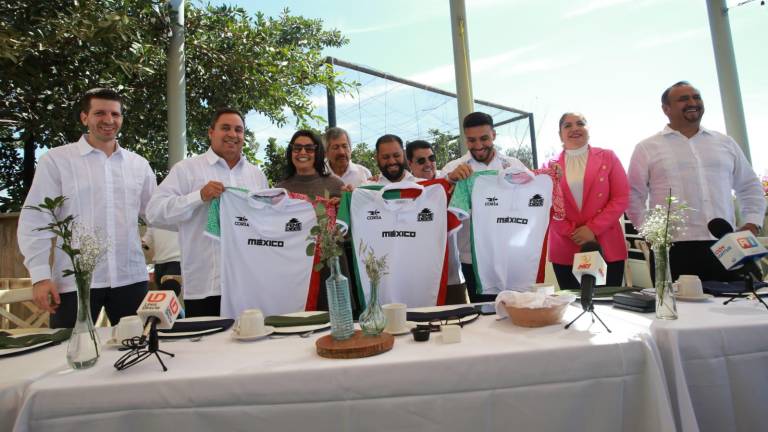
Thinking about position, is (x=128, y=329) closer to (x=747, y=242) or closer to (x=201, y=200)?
(x=201, y=200)

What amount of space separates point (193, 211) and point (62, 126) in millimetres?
3722

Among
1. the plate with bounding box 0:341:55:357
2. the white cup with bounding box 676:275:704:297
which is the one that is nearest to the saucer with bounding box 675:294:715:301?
A: the white cup with bounding box 676:275:704:297

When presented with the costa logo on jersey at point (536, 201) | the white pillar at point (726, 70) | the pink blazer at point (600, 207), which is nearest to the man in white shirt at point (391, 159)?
the costa logo on jersey at point (536, 201)

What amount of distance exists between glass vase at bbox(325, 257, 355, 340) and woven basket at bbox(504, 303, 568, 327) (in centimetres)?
70

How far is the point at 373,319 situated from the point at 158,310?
81 cm

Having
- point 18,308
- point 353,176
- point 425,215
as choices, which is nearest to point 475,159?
point 425,215

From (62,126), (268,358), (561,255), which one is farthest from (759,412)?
(62,126)

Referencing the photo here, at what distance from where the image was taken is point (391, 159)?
3199 millimetres

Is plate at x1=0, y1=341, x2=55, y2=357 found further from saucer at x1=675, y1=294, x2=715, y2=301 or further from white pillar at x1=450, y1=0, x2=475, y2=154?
white pillar at x1=450, y1=0, x2=475, y2=154

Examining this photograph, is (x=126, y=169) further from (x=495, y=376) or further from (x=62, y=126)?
(x=62, y=126)

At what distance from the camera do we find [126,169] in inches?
108

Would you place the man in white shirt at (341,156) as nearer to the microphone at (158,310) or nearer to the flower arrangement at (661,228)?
the microphone at (158,310)

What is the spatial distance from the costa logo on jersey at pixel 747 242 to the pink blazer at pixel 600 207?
942mm

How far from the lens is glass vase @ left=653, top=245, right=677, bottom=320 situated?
5.71 ft
